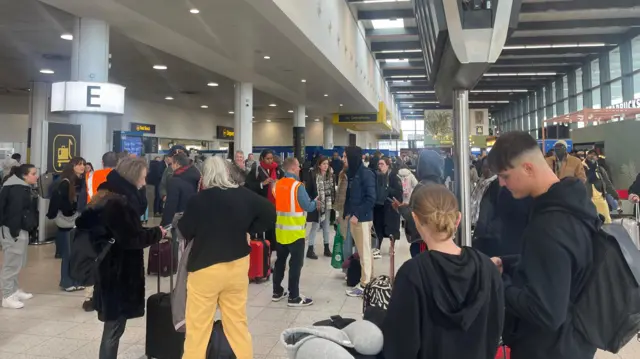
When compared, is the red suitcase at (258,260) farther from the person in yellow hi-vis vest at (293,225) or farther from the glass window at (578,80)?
the glass window at (578,80)

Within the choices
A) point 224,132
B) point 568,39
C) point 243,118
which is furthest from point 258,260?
point 224,132

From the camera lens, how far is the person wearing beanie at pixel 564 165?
12.9 feet

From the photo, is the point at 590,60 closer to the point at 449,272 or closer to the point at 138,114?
the point at 138,114

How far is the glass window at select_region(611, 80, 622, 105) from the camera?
16797mm

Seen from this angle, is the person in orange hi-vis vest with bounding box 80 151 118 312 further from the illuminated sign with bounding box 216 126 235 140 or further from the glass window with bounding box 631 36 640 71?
the illuminated sign with bounding box 216 126 235 140

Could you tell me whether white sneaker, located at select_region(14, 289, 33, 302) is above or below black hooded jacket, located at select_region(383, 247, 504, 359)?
below

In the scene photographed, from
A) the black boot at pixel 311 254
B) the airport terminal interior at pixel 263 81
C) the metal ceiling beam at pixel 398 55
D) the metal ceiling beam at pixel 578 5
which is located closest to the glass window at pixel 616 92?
the airport terminal interior at pixel 263 81

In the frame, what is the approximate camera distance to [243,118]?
40.2ft

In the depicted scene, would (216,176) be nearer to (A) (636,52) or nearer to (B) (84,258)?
(B) (84,258)

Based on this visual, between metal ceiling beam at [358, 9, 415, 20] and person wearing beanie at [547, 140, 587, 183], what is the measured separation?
9.85 metres

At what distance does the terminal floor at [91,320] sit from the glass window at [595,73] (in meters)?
18.8

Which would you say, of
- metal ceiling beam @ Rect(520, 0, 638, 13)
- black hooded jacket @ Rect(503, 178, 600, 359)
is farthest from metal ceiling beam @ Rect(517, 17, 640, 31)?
black hooded jacket @ Rect(503, 178, 600, 359)

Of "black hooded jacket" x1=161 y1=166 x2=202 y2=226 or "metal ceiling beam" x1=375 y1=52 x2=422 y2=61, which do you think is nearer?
"black hooded jacket" x1=161 y1=166 x2=202 y2=226

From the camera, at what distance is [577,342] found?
1385 mm
